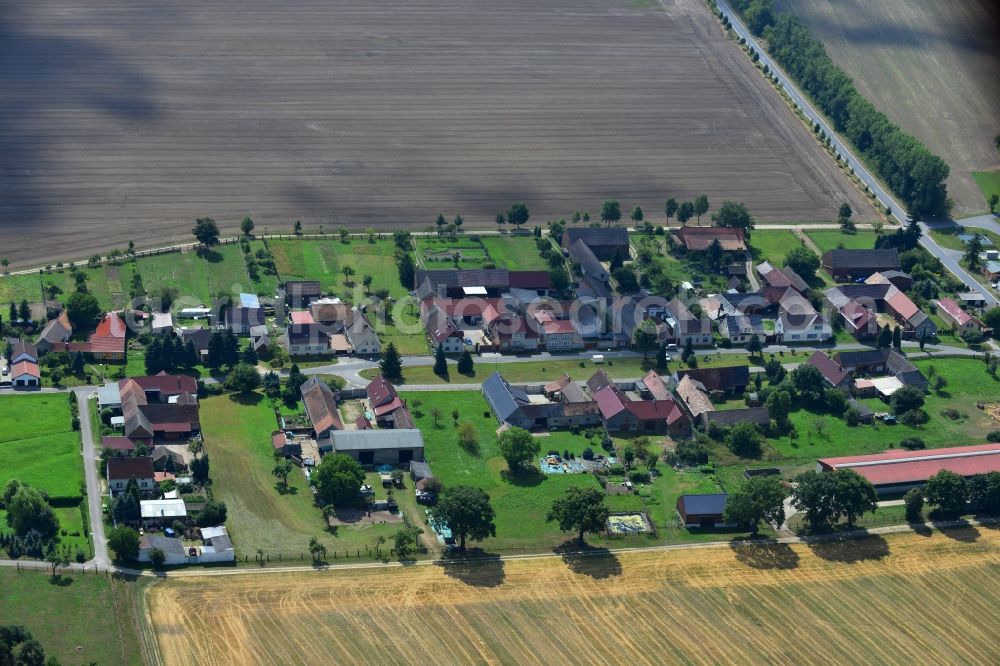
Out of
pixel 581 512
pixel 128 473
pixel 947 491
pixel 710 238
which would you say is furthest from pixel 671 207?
pixel 128 473

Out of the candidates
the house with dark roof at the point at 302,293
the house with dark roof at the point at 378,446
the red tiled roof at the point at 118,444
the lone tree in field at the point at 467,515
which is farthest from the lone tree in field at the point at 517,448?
the house with dark roof at the point at 302,293

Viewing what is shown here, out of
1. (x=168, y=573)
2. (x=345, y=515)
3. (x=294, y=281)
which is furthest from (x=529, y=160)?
(x=168, y=573)

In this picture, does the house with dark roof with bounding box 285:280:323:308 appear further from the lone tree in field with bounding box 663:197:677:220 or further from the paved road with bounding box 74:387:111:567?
the lone tree in field with bounding box 663:197:677:220

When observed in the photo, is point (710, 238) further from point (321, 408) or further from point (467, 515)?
point (467, 515)

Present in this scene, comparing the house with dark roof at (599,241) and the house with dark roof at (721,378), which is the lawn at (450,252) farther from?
the house with dark roof at (721,378)

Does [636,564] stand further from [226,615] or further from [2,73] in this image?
[2,73]
